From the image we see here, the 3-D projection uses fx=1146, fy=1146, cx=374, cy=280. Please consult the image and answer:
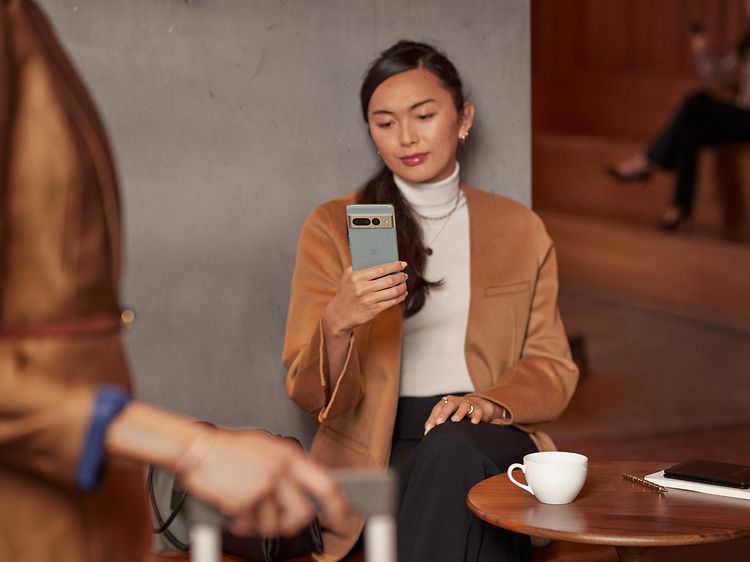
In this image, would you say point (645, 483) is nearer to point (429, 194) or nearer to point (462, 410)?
point (462, 410)

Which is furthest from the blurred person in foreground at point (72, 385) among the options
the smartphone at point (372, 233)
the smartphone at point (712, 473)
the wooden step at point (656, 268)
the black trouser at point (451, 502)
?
the wooden step at point (656, 268)

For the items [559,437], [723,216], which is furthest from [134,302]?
[723,216]

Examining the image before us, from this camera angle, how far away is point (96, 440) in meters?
0.89

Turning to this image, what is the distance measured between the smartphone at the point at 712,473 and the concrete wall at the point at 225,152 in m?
0.93

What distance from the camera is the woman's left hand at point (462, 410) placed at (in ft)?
7.43

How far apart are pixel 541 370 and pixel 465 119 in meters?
0.58

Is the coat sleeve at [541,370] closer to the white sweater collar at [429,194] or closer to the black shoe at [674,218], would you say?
the white sweater collar at [429,194]

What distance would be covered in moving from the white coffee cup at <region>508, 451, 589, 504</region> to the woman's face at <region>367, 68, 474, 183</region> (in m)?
0.75

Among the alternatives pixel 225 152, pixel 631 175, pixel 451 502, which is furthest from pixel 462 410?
pixel 631 175

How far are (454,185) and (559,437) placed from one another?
188cm

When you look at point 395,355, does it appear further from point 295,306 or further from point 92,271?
point 92,271

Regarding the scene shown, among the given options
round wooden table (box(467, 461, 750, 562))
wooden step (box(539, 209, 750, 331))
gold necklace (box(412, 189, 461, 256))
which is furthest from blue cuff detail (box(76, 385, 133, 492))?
wooden step (box(539, 209, 750, 331))

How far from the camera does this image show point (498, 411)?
2350 mm

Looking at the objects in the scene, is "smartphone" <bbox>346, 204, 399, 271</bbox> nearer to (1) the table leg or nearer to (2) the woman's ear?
(2) the woman's ear
